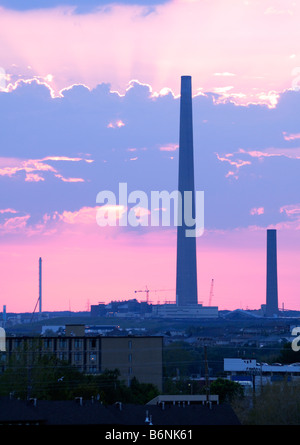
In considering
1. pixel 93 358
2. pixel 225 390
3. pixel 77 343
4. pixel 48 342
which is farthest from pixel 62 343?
pixel 225 390

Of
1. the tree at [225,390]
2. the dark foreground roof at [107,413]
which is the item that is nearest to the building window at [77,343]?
the tree at [225,390]

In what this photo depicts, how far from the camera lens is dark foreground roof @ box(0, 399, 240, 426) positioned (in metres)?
58.7

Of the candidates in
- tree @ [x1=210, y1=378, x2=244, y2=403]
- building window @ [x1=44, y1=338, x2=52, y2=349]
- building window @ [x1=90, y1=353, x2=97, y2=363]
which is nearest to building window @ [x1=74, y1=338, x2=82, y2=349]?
building window @ [x1=90, y1=353, x2=97, y2=363]

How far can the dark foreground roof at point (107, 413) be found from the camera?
2309 inches

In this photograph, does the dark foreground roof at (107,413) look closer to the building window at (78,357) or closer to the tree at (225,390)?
the tree at (225,390)

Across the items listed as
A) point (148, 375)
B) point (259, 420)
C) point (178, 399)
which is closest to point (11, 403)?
point (259, 420)

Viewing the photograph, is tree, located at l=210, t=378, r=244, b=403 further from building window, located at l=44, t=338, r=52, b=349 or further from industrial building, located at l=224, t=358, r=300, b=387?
building window, located at l=44, t=338, r=52, b=349

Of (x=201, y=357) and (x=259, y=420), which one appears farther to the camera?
(x=201, y=357)
